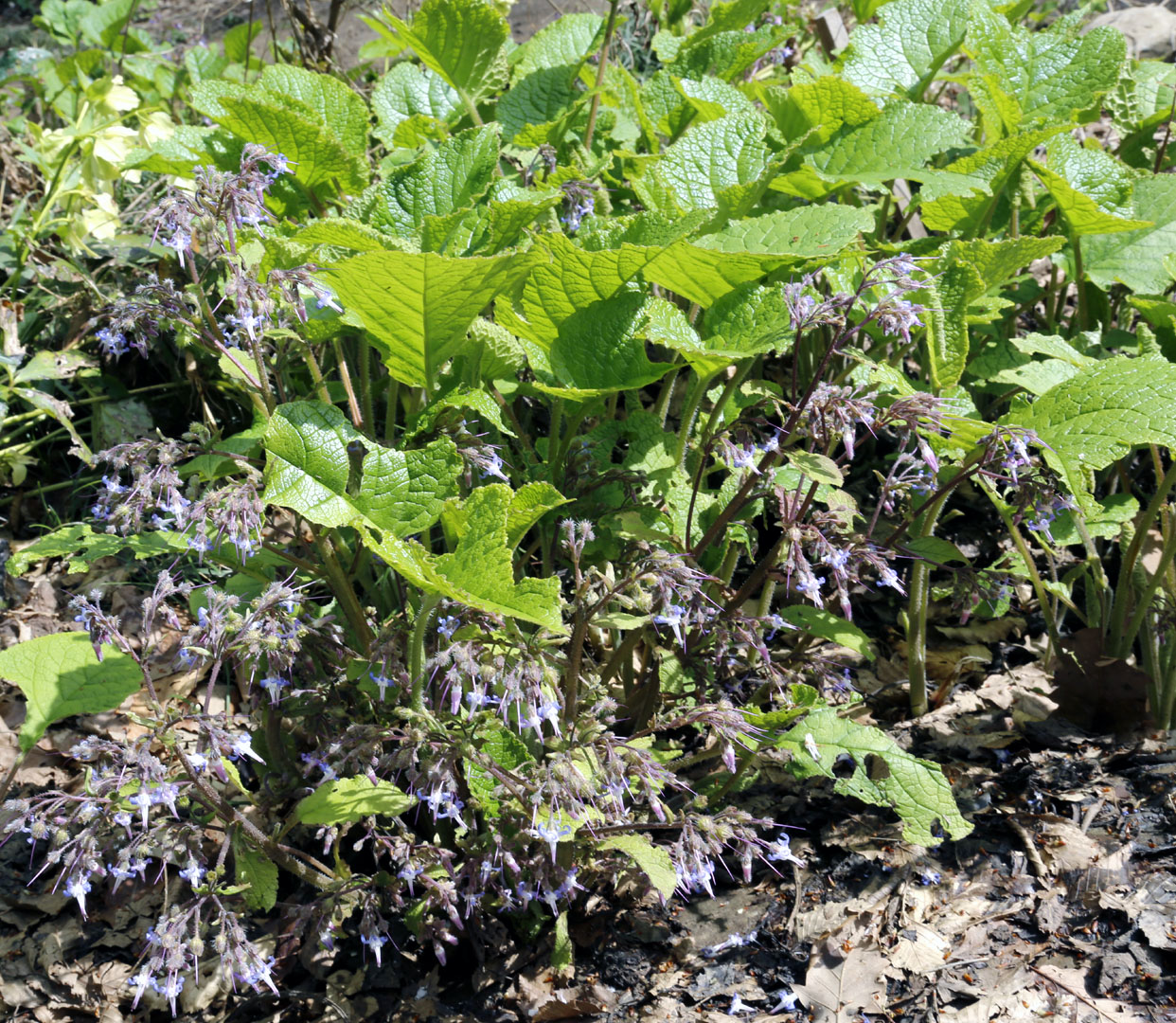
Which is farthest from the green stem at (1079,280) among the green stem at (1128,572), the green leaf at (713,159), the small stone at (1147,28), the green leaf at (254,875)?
the small stone at (1147,28)

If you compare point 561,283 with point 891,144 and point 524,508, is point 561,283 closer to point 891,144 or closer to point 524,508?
point 524,508

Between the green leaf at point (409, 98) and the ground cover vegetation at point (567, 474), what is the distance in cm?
1

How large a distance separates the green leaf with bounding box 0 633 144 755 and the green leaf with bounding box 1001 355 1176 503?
1740 mm

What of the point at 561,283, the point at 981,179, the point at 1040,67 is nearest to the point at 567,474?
the point at 561,283

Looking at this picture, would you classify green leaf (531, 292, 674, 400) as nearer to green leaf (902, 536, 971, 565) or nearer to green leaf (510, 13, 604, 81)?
green leaf (902, 536, 971, 565)

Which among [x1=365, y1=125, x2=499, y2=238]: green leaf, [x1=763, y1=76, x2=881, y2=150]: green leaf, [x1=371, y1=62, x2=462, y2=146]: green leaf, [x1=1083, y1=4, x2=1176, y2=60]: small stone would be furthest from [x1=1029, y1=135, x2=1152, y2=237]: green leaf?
[x1=1083, y1=4, x2=1176, y2=60]: small stone

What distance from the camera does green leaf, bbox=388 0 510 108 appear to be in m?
2.45

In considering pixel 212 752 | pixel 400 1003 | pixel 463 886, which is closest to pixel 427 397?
pixel 212 752

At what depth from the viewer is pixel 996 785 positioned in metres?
2.38

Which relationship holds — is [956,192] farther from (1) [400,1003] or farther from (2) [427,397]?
(1) [400,1003]

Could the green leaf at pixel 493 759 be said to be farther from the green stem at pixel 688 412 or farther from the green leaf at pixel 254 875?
the green stem at pixel 688 412

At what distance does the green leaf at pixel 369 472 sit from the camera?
162cm

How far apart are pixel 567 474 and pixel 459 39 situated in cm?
126

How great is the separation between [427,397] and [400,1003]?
125 cm
